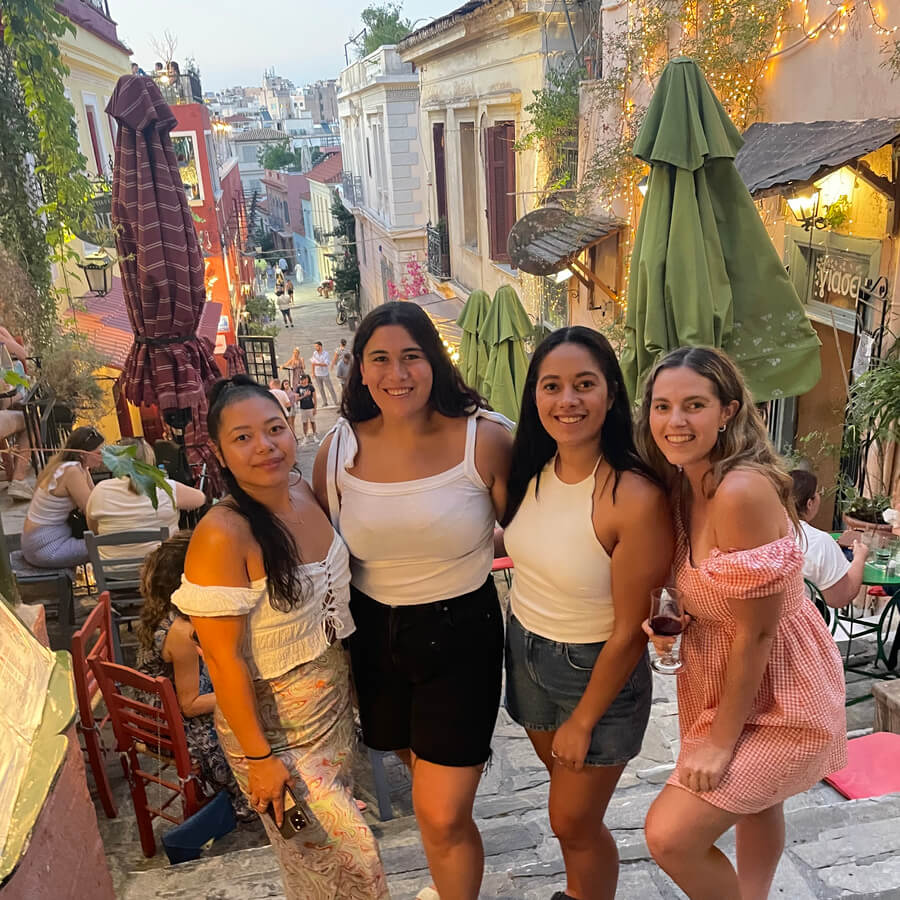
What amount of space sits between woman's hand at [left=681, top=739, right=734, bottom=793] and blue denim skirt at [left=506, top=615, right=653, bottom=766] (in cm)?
18

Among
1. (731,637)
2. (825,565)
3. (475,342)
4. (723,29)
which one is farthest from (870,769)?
(475,342)

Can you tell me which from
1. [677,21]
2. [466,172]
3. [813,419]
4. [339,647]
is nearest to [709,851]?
[339,647]

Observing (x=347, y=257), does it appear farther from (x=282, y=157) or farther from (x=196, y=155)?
(x=282, y=157)

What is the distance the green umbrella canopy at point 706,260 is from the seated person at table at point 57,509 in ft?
10.4

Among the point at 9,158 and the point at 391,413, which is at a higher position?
the point at 9,158

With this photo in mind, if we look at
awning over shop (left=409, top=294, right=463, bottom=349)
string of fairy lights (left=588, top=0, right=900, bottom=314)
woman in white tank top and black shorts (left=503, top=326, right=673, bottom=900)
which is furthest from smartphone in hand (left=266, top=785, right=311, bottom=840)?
awning over shop (left=409, top=294, right=463, bottom=349)

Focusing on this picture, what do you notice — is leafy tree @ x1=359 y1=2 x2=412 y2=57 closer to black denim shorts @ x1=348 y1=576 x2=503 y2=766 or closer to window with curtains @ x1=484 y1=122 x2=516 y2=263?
window with curtains @ x1=484 y1=122 x2=516 y2=263

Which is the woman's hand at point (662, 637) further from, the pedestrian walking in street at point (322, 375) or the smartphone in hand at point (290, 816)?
the pedestrian walking in street at point (322, 375)

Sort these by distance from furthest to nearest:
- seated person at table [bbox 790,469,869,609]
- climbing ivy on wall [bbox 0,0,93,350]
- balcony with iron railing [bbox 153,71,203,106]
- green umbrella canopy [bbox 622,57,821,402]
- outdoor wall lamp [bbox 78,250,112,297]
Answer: balcony with iron railing [bbox 153,71,203,106] → outdoor wall lamp [bbox 78,250,112,297] → climbing ivy on wall [bbox 0,0,93,350] → green umbrella canopy [bbox 622,57,821,402] → seated person at table [bbox 790,469,869,609]

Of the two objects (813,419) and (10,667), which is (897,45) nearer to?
(813,419)

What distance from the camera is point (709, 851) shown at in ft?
5.69

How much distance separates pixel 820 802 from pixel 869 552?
162 centimetres

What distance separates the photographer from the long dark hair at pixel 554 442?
5.77ft

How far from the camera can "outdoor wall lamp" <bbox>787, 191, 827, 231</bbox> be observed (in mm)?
4734
